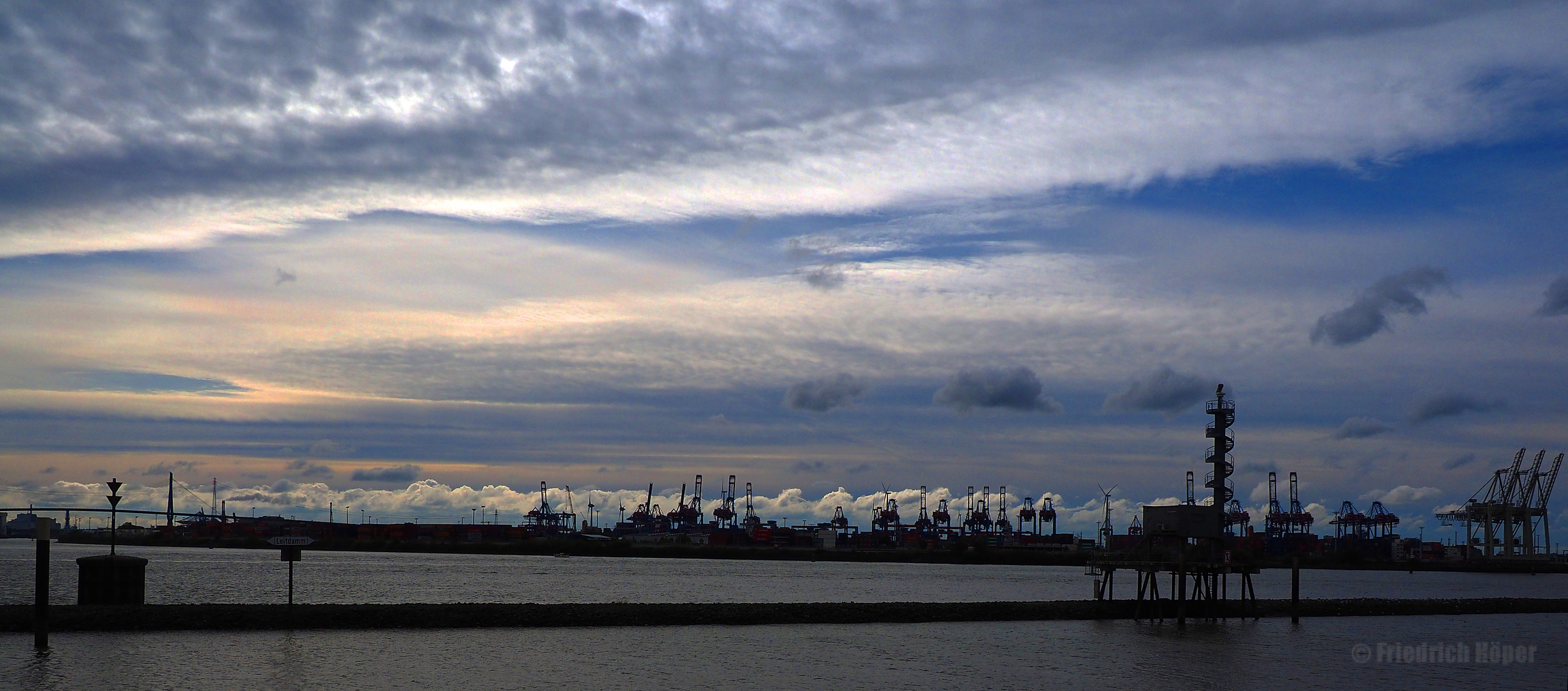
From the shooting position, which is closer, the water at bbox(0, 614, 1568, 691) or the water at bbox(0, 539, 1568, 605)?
the water at bbox(0, 614, 1568, 691)

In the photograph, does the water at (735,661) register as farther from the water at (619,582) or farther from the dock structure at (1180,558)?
the water at (619,582)

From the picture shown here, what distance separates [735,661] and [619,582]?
64778mm

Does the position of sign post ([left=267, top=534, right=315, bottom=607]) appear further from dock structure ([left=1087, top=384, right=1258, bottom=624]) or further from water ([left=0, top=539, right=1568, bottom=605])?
dock structure ([left=1087, top=384, right=1258, bottom=624])

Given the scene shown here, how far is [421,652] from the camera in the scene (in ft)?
116

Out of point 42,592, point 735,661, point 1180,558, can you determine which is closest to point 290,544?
point 42,592

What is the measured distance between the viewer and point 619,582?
99000 mm

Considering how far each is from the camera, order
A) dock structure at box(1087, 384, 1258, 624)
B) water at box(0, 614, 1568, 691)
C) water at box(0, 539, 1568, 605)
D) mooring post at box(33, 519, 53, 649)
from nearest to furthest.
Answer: water at box(0, 614, 1568, 691), mooring post at box(33, 519, 53, 649), dock structure at box(1087, 384, 1258, 624), water at box(0, 539, 1568, 605)

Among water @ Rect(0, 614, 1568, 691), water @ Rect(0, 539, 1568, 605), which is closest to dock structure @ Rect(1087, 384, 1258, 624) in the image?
water @ Rect(0, 614, 1568, 691)

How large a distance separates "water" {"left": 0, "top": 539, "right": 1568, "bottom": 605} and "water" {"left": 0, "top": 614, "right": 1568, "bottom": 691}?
86.7ft

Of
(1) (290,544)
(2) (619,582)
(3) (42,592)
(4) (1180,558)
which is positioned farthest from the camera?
(2) (619,582)

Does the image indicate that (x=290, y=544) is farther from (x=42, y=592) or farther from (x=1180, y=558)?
(x=1180, y=558)

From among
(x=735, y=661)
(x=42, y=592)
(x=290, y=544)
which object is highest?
(x=290, y=544)

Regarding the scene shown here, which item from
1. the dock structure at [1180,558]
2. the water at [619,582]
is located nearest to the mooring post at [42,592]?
the water at [619,582]

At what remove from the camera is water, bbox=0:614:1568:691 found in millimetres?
30188
